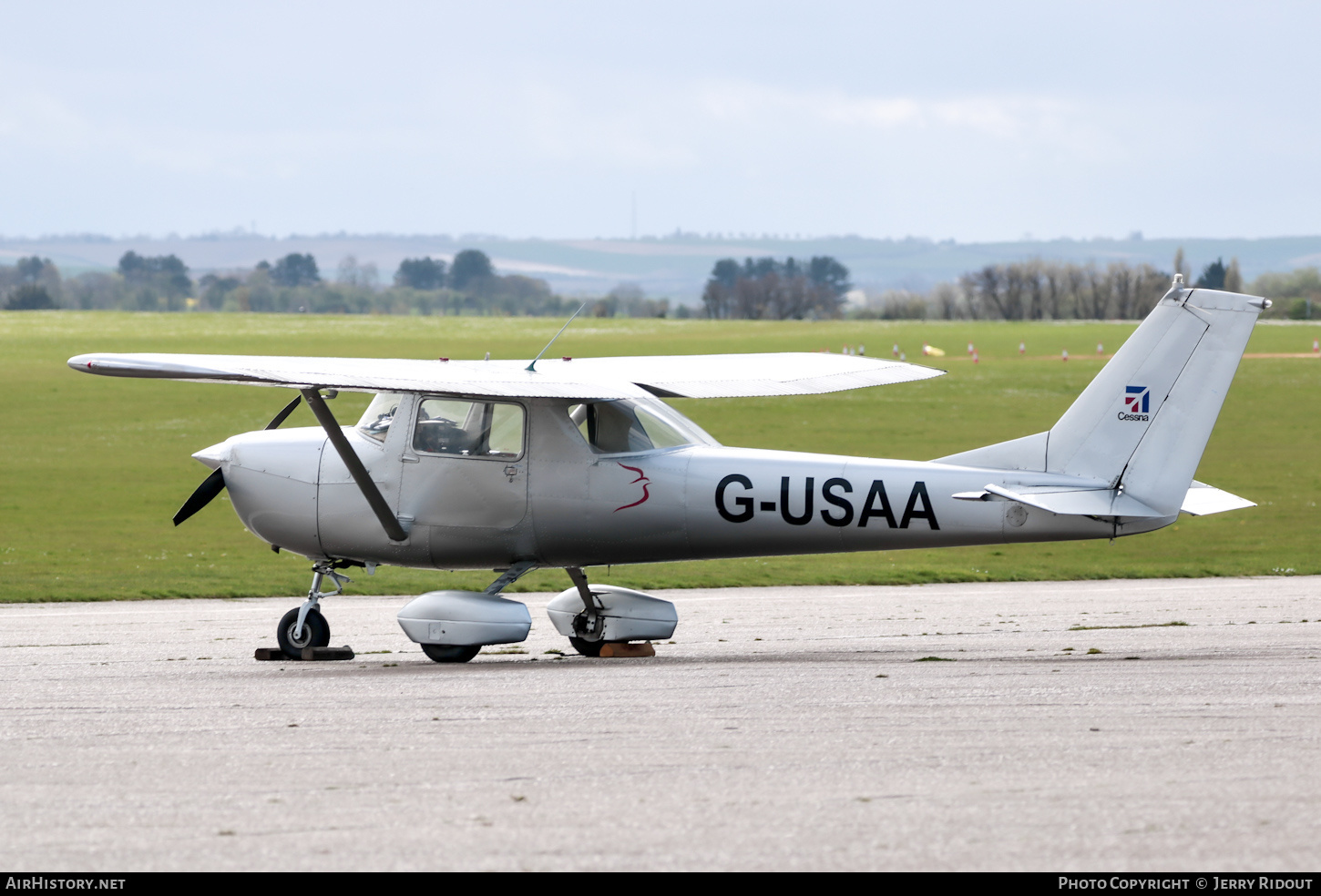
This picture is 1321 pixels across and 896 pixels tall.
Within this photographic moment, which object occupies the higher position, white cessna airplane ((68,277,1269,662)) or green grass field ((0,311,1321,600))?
white cessna airplane ((68,277,1269,662))

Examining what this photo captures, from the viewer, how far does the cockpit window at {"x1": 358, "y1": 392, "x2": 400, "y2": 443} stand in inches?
528

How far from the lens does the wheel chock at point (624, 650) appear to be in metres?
13.6

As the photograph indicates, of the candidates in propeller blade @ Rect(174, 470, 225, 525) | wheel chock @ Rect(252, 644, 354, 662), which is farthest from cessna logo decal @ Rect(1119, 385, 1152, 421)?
propeller blade @ Rect(174, 470, 225, 525)

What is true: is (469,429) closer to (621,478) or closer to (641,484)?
(621,478)

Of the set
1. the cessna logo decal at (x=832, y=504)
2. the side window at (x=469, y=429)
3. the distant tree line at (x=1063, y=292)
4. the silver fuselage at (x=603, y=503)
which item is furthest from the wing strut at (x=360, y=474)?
the distant tree line at (x=1063, y=292)

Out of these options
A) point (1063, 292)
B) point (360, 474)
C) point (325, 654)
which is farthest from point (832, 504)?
point (1063, 292)

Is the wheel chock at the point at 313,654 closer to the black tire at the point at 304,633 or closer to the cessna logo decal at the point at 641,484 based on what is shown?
the black tire at the point at 304,633

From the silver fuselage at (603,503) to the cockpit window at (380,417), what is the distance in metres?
0.10

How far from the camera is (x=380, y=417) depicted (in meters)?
13.5

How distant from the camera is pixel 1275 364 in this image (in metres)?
61.8

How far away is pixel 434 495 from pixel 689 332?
8859cm

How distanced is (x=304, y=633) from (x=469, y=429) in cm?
242

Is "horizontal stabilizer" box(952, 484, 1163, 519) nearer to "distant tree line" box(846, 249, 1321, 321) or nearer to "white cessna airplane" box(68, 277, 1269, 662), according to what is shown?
"white cessna airplane" box(68, 277, 1269, 662)

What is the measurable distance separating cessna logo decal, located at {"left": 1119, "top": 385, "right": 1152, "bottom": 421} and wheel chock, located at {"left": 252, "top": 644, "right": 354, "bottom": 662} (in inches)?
272
